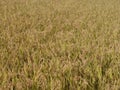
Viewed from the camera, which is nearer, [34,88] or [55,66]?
[34,88]

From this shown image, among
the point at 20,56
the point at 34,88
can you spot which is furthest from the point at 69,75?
the point at 20,56

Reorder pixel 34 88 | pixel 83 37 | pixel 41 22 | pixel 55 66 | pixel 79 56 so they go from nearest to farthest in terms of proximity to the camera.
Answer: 1. pixel 34 88
2. pixel 55 66
3. pixel 79 56
4. pixel 83 37
5. pixel 41 22

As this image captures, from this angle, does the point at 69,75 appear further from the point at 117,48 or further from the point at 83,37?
the point at 83,37

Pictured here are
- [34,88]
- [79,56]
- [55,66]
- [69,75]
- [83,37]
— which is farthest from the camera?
[83,37]

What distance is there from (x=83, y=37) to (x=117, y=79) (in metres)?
1.23

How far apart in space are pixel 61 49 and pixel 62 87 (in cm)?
77

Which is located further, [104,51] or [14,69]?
[104,51]

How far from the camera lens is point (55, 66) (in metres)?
2.01

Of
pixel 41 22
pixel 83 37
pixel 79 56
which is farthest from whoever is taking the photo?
pixel 41 22

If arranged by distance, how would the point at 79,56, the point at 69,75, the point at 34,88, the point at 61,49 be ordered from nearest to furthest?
the point at 34,88
the point at 69,75
the point at 79,56
the point at 61,49

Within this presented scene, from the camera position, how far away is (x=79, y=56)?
7.48ft

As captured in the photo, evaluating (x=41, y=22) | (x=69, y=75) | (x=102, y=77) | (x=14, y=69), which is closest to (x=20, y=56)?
(x=14, y=69)

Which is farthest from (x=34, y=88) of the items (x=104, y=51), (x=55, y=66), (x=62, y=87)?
(x=104, y=51)

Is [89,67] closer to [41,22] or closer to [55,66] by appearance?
[55,66]
